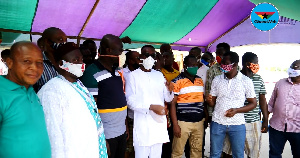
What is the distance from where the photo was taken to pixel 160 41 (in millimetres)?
7102

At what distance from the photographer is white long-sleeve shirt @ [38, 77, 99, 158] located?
4.83 feet

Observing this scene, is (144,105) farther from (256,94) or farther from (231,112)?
(256,94)

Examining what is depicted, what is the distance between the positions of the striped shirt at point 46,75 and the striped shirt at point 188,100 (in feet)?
5.60

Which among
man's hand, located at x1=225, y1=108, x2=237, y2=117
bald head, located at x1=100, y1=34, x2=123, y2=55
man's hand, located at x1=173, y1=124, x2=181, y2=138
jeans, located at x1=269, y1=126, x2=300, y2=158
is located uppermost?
bald head, located at x1=100, y1=34, x2=123, y2=55

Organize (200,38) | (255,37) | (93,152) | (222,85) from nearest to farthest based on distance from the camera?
(93,152), (222,85), (255,37), (200,38)

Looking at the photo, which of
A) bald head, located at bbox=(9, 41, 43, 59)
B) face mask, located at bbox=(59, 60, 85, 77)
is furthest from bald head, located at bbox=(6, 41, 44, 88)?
face mask, located at bbox=(59, 60, 85, 77)

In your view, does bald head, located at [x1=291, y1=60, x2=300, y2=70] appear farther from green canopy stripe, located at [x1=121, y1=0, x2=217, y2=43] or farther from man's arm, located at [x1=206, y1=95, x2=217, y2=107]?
green canopy stripe, located at [x1=121, y1=0, x2=217, y2=43]

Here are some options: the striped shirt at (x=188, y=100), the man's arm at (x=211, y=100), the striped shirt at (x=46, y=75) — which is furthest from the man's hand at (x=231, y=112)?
the striped shirt at (x=46, y=75)

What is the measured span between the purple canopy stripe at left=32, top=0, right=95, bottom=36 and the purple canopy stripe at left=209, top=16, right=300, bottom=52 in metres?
4.52

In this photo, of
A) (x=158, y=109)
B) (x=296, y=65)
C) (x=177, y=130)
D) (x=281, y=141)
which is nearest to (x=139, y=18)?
(x=177, y=130)

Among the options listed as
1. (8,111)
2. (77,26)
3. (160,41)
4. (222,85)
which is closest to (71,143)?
(8,111)

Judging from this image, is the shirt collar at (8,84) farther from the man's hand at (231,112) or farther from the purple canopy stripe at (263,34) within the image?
the purple canopy stripe at (263,34)

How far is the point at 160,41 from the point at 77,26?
104 inches

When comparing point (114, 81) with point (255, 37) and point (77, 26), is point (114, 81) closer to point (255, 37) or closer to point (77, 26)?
point (77, 26)
